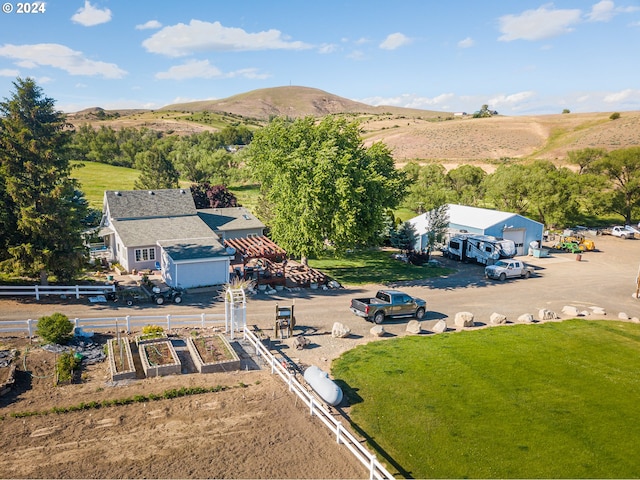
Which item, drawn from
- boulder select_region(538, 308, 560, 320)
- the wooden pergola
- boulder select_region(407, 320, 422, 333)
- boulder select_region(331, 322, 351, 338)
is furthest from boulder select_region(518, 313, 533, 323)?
the wooden pergola

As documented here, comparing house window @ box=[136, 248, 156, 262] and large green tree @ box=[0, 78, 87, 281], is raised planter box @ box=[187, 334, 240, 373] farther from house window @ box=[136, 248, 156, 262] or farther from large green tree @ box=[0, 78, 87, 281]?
house window @ box=[136, 248, 156, 262]

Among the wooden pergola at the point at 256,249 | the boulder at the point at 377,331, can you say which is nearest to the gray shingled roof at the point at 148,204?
the wooden pergola at the point at 256,249

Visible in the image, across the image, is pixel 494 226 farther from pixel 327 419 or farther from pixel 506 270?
Answer: pixel 327 419

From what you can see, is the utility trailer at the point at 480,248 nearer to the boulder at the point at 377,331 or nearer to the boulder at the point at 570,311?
the boulder at the point at 570,311

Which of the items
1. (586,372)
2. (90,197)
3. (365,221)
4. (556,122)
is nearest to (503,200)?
(365,221)

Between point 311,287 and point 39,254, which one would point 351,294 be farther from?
point 39,254

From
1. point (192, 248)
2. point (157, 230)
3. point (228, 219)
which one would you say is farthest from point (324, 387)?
point (228, 219)
